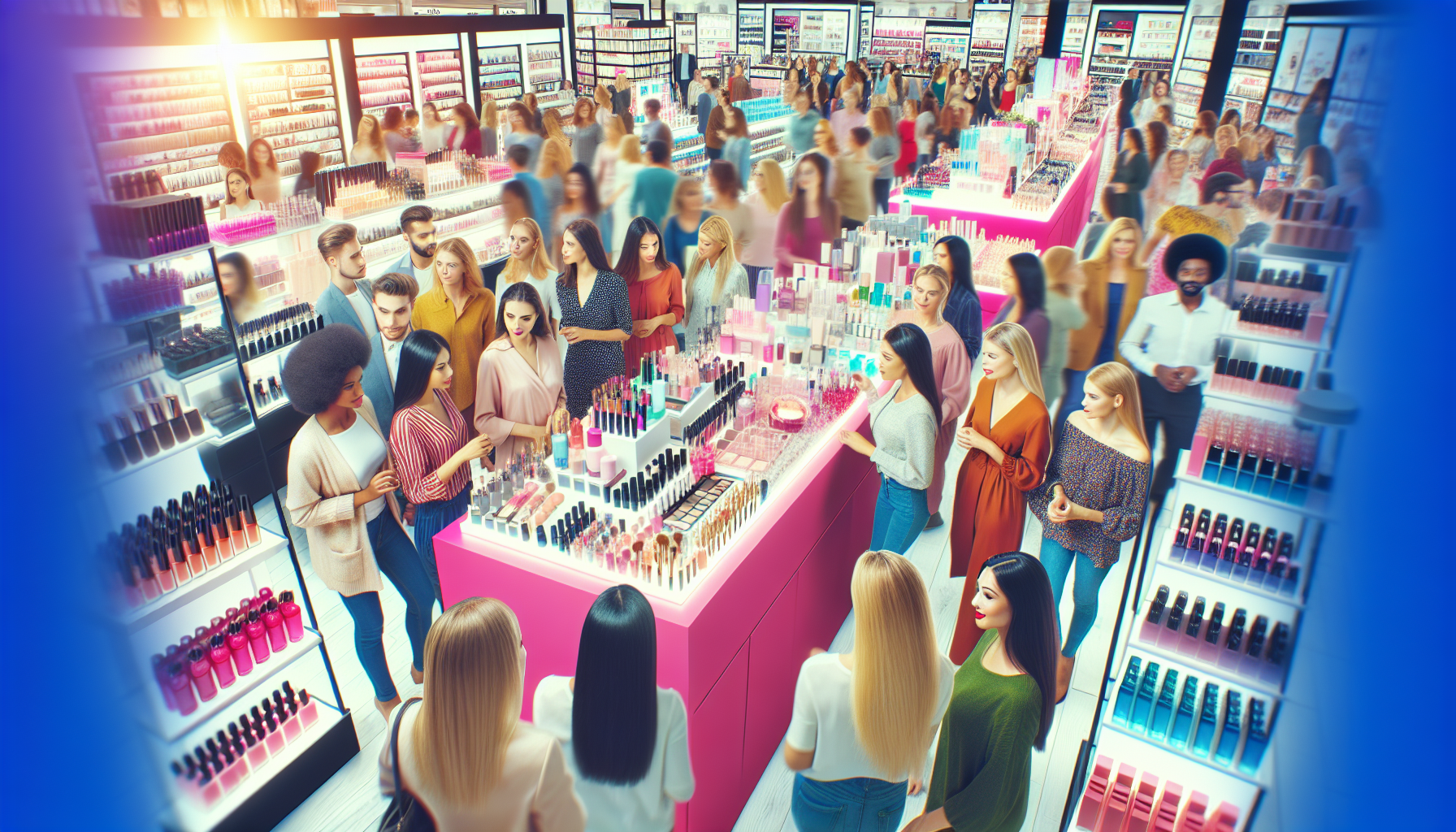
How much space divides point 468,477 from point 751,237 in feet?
12.0

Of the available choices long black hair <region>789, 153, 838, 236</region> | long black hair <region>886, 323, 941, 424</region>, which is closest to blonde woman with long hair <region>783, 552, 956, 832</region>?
long black hair <region>886, 323, 941, 424</region>

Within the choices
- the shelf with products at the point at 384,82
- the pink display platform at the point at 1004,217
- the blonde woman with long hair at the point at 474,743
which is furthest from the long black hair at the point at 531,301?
the shelf with products at the point at 384,82

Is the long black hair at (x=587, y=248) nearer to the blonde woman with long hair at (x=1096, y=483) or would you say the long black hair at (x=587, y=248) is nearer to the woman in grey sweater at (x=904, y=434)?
the woman in grey sweater at (x=904, y=434)

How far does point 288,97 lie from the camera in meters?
9.05

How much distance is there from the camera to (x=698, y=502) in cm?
311

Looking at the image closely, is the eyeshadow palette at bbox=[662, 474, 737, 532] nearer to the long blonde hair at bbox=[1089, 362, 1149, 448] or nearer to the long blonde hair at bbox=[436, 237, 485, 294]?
the long blonde hair at bbox=[1089, 362, 1149, 448]

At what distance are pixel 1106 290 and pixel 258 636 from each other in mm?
4977

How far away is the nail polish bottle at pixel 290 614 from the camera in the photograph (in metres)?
2.96

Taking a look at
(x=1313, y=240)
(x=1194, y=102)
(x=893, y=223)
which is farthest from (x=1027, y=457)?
(x=1194, y=102)

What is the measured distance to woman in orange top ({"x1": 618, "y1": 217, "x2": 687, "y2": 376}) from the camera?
16.1ft

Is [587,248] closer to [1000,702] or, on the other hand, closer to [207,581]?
[207,581]

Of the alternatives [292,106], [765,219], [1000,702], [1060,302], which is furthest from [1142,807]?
[292,106]

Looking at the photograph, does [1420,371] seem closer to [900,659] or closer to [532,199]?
[900,659]

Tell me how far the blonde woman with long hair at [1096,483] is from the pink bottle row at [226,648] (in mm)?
2959
